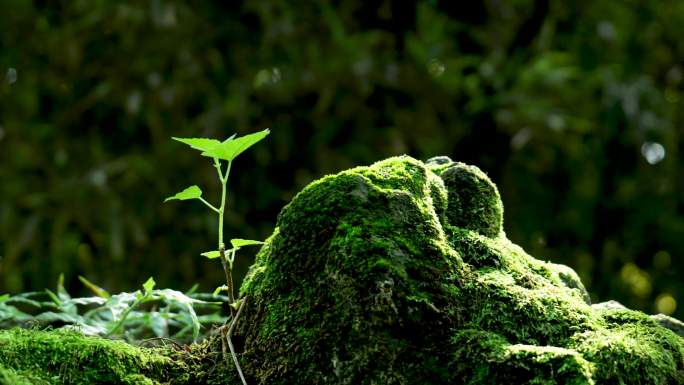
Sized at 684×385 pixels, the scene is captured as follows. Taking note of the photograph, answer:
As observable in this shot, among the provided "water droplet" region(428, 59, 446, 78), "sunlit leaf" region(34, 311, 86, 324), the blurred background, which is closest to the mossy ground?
"sunlit leaf" region(34, 311, 86, 324)

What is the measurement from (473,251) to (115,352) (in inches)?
16.6

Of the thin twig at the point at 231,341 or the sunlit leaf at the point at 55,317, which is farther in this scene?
the sunlit leaf at the point at 55,317

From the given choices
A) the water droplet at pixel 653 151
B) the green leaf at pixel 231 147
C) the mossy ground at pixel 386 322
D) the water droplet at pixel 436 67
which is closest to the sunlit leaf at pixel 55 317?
the mossy ground at pixel 386 322

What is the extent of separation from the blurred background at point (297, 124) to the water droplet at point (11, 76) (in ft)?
0.12

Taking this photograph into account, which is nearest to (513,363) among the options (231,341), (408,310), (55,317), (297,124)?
(408,310)

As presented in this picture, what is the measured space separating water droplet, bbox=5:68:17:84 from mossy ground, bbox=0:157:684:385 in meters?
3.45

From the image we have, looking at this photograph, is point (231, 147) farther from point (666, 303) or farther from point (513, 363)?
point (666, 303)

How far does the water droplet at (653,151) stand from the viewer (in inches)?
153

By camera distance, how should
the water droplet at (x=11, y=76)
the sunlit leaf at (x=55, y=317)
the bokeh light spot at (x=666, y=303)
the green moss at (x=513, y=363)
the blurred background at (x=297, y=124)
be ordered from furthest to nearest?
the bokeh light spot at (x=666, y=303)
the water droplet at (x=11, y=76)
the blurred background at (x=297, y=124)
the sunlit leaf at (x=55, y=317)
the green moss at (x=513, y=363)

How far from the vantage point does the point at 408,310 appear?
0.71 m

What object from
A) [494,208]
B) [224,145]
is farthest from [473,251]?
[224,145]

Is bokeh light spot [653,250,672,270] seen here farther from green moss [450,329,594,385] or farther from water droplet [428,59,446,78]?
green moss [450,329,594,385]

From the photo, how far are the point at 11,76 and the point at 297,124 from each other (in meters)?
1.60

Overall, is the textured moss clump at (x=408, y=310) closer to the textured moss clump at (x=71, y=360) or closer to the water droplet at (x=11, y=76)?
the textured moss clump at (x=71, y=360)
